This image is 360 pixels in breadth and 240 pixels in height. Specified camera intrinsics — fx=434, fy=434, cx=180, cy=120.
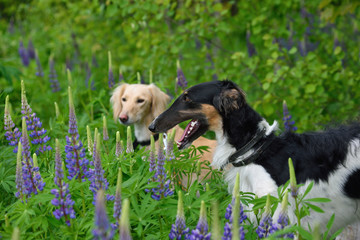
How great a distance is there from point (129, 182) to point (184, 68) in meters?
5.15

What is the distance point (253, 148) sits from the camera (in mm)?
3488

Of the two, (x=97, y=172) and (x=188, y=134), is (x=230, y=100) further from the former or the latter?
(x=97, y=172)

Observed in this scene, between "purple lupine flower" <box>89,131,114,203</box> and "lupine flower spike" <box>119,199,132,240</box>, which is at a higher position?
"lupine flower spike" <box>119,199,132,240</box>

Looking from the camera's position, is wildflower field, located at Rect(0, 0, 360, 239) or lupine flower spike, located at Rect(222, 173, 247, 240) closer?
lupine flower spike, located at Rect(222, 173, 247, 240)

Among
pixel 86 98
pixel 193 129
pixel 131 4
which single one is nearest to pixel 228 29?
pixel 131 4

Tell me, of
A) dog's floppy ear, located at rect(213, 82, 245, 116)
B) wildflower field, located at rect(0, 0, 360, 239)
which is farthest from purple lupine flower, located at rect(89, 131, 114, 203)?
dog's floppy ear, located at rect(213, 82, 245, 116)

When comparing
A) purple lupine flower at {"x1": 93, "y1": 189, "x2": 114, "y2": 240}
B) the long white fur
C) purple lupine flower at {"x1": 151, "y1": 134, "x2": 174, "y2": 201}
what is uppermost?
purple lupine flower at {"x1": 93, "y1": 189, "x2": 114, "y2": 240}

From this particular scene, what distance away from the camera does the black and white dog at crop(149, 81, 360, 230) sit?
3.28m

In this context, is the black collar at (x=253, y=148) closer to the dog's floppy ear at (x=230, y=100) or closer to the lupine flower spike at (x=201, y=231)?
the dog's floppy ear at (x=230, y=100)

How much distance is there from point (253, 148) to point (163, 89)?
96.9 inches

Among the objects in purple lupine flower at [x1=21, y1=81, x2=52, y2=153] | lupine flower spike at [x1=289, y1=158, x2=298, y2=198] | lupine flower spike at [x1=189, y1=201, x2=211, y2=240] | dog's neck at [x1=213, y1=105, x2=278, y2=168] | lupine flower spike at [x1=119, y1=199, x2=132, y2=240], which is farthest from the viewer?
dog's neck at [x1=213, y1=105, x2=278, y2=168]

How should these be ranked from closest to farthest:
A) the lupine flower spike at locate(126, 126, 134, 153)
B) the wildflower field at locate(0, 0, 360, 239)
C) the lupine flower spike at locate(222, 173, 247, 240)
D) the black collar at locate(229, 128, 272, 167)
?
the lupine flower spike at locate(222, 173, 247, 240) < the wildflower field at locate(0, 0, 360, 239) < the lupine flower spike at locate(126, 126, 134, 153) < the black collar at locate(229, 128, 272, 167)

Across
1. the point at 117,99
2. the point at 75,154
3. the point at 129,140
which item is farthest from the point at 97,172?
the point at 117,99

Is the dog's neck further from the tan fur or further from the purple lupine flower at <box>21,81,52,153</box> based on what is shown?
the tan fur
